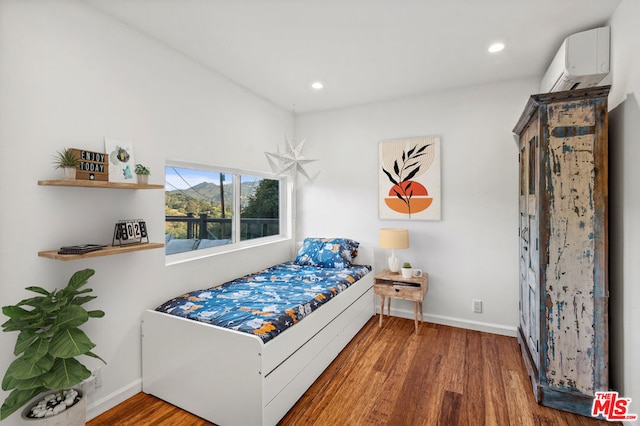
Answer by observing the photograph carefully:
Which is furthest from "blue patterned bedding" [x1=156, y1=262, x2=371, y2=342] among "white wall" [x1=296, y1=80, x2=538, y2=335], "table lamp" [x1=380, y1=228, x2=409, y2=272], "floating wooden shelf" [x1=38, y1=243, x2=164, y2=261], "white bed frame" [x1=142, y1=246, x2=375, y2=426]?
"white wall" [x1=296, y1=80, x2=538, y2=335]

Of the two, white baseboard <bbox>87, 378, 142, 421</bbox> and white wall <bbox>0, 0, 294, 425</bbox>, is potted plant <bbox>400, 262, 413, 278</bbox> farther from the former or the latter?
white baseboard <bbox>87, 378, 142, 421</bbox>

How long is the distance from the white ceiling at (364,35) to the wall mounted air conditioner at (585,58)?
100 millimetres

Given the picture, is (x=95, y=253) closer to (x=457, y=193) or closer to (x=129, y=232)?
(x=129, y=232)

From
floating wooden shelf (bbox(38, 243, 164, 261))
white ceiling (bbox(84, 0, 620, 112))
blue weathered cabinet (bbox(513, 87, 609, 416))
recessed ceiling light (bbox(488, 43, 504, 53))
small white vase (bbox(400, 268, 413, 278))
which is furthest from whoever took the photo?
small white vase (bbox(400, 268, 413, 278))

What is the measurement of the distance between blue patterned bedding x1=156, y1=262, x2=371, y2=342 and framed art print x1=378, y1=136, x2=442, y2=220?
89 cm

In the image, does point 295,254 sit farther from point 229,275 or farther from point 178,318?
point 178,318

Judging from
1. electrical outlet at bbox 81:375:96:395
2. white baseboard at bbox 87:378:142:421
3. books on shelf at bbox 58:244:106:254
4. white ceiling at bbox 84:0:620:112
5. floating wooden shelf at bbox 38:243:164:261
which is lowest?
white baseboard at bbox 87:378:142:421

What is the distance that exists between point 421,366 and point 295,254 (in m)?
2.20

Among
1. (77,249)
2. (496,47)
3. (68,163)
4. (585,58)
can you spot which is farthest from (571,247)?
(68,163)

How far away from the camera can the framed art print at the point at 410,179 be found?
11.4ft

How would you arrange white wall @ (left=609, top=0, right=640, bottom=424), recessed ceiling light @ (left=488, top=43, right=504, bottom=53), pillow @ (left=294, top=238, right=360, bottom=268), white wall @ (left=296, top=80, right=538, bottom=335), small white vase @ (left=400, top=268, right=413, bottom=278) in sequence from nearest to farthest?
white wall @ (left=609, top=0, right=640, bottom=424), recessed ceiling light @ (left=488, top=43, right=504, bottom=53), white wall @ (left=296, top=80, right=538, bottom=335), small white vase @ (left=400, top=268, right=413, bottom=278), pillow @ (left=294, top=238, right=360, bottom=268)

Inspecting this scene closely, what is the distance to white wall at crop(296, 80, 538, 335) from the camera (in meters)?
3.16

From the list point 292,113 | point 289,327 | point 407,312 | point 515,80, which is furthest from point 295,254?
point 515,80

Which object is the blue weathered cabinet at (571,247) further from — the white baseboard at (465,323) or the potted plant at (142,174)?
the potted plant at (142,174)
